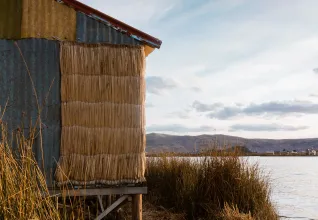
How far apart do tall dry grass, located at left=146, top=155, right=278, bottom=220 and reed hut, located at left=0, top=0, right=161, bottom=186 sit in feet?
7.13

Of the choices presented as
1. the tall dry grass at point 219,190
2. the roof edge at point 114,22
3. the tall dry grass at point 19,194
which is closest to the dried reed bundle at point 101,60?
the roof edge at point 114,22

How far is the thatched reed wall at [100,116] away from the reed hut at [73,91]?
0.02 metres

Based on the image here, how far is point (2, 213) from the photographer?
3.75m

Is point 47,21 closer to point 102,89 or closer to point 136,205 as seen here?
point 102,89

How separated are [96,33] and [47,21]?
0.83m

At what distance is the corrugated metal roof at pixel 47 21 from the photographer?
685 cm

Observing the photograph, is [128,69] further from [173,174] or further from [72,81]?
[173,174]

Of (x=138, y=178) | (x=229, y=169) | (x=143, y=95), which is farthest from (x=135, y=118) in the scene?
(x=229, y=169)

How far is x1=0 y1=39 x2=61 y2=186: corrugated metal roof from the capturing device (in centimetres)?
668

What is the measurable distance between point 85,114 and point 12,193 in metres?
3.02

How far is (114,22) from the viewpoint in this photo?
699 centimetres

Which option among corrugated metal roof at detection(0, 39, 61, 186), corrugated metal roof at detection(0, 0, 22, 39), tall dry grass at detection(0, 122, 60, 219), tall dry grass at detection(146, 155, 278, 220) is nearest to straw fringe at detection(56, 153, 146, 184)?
corrugated metal roof at detection(0, 39, 61, 186)

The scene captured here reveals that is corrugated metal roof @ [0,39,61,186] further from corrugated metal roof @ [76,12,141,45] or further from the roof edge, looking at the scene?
the roof edge

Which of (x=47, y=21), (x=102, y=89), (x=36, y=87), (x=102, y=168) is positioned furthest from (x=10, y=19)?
(x=102, y=168)
